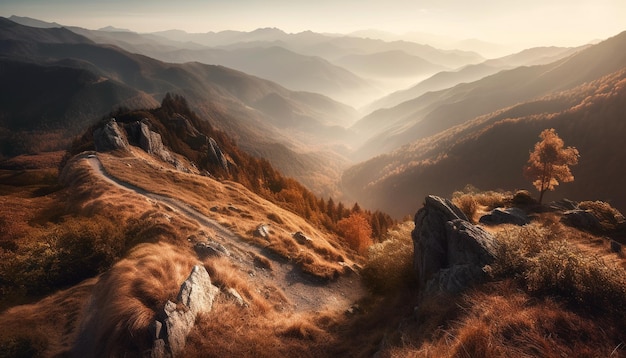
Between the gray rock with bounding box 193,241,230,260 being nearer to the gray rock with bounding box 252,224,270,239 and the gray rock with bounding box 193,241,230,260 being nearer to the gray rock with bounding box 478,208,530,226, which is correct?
the gray rock with bounding box 252,224,270,239

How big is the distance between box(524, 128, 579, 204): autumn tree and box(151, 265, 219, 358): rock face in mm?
51999

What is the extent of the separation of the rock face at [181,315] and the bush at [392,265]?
732 inches

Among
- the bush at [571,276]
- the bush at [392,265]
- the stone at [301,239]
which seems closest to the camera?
the bush at [571,276]

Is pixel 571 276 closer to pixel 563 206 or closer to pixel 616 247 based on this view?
pixel 616 247

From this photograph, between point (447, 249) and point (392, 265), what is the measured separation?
7573 mm

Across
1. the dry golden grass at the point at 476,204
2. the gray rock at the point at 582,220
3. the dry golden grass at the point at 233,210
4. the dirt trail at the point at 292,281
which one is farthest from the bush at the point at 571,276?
the gray rock at the point at 582,220

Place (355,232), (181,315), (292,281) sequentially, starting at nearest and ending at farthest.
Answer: (181,315)
(292,281)
(355,232)

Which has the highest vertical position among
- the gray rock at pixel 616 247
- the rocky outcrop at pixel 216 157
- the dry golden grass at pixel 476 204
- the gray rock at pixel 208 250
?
the gray rock at pixel 616 247

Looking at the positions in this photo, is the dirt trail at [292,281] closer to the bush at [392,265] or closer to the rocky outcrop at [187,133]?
the bush at [392,265]

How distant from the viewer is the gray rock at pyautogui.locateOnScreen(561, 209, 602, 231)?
34812mm

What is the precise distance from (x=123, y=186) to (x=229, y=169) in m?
73.5

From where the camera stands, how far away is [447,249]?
25.8m

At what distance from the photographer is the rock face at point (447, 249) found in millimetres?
19453

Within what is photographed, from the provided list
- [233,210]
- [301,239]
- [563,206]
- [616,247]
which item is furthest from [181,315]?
[563,206]
